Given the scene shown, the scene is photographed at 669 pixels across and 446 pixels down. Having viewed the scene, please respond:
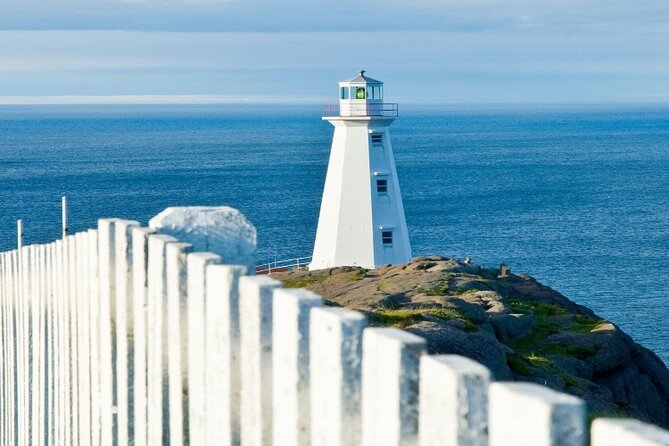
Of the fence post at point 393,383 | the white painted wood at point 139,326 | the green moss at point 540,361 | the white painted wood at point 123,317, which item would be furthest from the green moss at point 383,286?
the fence post at point 393,383

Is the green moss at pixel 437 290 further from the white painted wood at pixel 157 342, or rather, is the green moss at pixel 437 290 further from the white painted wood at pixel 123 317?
the white painted wood at pixel 157 342

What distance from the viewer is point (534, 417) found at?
4.64 ft

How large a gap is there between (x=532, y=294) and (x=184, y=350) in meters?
28.2

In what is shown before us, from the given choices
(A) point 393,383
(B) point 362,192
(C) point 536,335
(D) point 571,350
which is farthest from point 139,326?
(B) point 362,192

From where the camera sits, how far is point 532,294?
99.3 ft

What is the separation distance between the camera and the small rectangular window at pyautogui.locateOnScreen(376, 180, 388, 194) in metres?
38.6

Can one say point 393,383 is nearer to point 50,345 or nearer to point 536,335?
point 50,345

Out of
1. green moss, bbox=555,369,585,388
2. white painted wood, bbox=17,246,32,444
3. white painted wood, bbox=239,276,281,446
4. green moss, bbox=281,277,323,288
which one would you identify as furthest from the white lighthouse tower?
white painted wood, bbox=239,276,281,446

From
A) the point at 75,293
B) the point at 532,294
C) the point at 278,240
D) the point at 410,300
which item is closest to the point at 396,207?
the point at 532,294

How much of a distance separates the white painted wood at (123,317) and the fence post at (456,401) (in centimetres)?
158

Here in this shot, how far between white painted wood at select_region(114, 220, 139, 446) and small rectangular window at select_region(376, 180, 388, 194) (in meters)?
35.4

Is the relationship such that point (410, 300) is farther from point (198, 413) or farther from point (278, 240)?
point (278, 240)

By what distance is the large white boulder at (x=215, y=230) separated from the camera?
117 inches

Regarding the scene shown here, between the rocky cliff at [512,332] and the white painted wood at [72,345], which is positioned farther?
the rocky cliff at [512,332]
